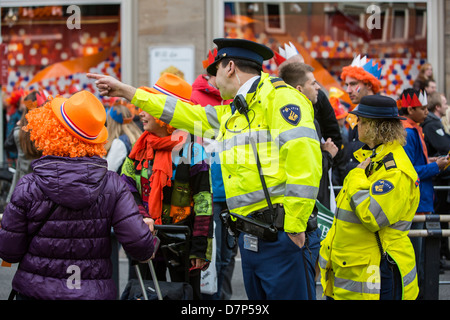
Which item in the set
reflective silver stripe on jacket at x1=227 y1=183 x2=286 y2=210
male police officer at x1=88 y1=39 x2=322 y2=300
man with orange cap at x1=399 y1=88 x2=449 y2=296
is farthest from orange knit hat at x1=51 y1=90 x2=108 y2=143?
man with orange cap at x1=399 y1=88 x2=449 y2=296

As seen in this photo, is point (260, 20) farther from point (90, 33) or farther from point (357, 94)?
point (357, 94)

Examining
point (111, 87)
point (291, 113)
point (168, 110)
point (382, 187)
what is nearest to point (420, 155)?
point (382, 187)

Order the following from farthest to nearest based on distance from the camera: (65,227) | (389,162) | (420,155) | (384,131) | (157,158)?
(420,155) → (157,158) → (384,131) → (389,162) → (65,227)

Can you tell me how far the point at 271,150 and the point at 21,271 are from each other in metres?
1.61

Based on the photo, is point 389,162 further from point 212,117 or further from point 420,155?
point 420,155

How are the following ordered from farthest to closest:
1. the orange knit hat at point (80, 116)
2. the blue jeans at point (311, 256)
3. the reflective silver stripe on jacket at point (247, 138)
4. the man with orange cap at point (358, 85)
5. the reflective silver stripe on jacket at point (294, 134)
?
the man with orange cap at point (358, 85)
the blue jeans at point (311, 256)
the reflective silver stripe on jacket at point (247, 138)
the reflective silver stripe on jacket at point (294, 134)
the orange knit hat at point (80, 116)

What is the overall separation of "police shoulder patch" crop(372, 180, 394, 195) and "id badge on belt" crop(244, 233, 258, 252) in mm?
851

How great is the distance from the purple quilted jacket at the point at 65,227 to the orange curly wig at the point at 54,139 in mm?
61

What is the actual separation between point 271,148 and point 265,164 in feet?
0.35

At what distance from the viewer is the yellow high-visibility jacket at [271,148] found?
371 cm

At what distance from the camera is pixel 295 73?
541cm

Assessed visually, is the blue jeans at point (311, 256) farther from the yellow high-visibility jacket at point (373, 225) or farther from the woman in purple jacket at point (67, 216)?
the woman in purple jacket at point (67, 216)

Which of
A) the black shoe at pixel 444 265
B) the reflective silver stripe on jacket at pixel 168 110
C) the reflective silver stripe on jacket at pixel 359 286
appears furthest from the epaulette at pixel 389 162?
the black shoe at pixel 444 265
